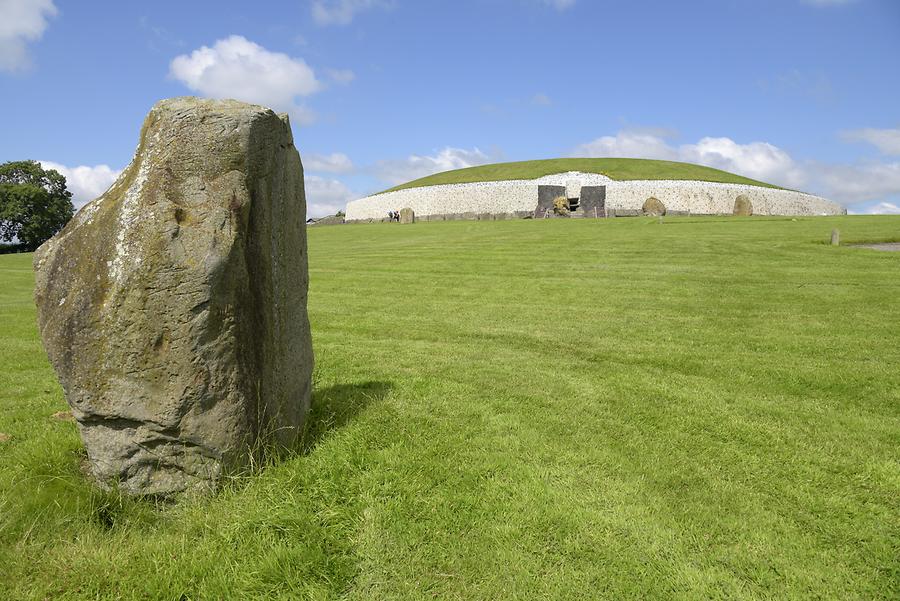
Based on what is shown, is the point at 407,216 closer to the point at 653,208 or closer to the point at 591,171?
the point at 653,208

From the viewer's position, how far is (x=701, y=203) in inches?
2277

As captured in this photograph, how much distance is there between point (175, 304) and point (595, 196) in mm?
54552

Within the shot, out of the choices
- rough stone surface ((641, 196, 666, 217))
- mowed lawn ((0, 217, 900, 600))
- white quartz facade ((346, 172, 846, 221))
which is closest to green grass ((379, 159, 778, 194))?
white quartz facade ((346, 172, 846, 221))

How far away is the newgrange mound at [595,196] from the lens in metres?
54.6

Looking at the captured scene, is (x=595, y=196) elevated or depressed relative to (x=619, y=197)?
depressed

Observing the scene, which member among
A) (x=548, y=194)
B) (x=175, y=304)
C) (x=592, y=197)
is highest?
(x=548, y=194)

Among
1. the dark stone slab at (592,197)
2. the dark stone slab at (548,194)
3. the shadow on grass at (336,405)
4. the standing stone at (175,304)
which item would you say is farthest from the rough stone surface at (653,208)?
the standing stone at (175,304)

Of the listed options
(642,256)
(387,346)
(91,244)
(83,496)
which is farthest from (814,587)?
(642,256)

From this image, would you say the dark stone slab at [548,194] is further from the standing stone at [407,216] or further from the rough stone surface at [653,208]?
the standing stone at [407,216]

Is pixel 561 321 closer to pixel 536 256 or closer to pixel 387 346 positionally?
pixel 387 346

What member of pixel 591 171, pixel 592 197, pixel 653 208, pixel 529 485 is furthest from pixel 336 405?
pixel 591 171

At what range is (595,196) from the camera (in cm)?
5519

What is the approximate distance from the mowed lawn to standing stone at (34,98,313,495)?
43 cm

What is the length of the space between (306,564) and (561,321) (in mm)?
8016
